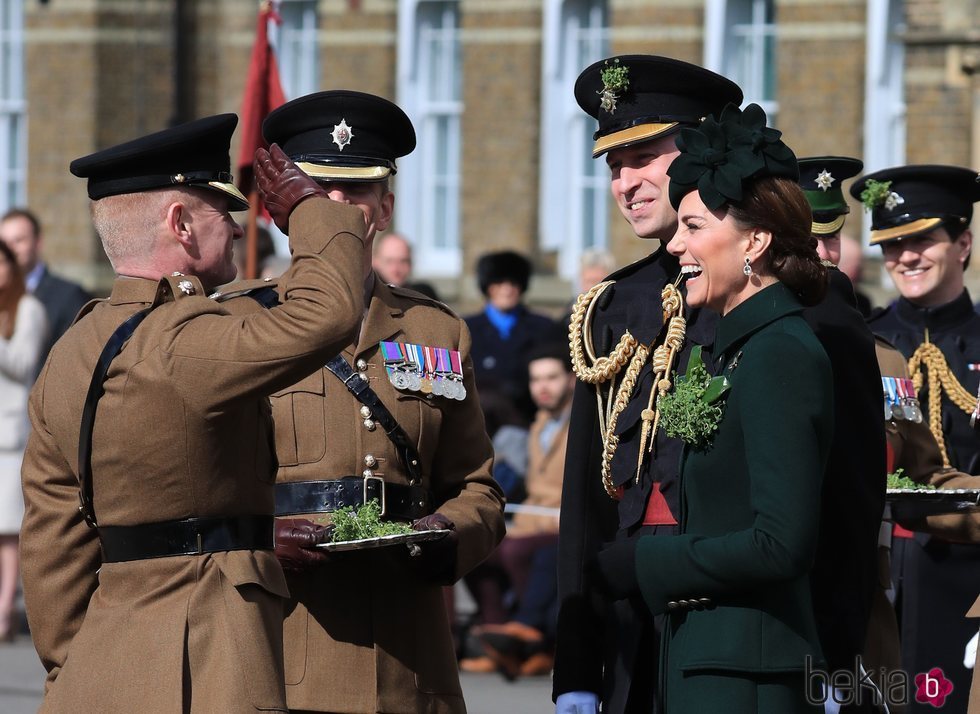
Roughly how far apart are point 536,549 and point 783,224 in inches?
246

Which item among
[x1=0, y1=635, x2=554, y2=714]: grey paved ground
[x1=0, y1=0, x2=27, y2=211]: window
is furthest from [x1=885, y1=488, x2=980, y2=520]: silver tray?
[x1=0, y1=0, x2=27, y2=211]: window

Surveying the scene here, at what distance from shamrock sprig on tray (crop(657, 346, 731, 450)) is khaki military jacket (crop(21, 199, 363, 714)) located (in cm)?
70

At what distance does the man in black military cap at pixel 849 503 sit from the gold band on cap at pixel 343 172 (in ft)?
4.16

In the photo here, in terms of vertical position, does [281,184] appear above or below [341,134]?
below

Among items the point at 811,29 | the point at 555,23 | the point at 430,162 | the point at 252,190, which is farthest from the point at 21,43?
the point at 252,190

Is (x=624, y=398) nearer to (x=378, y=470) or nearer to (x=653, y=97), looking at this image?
(x=378, y=470)

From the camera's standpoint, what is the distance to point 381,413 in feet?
15.3

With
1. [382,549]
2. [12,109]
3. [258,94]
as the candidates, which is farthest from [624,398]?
[12,109]

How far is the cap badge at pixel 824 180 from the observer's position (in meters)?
5.62

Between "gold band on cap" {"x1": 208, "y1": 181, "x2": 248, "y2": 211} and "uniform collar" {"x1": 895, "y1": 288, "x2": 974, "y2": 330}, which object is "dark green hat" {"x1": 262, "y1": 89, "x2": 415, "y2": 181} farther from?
"uniform collar" {"x1": 895, "y1": 288, "x2": 974, "y2": 330}

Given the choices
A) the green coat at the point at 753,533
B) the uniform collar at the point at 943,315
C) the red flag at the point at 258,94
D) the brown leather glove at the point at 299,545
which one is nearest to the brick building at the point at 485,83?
the red flag at the point at 258,94

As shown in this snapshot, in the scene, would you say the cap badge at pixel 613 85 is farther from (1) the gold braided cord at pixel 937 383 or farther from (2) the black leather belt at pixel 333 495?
(1) the gold braided cord at pixel 937 383

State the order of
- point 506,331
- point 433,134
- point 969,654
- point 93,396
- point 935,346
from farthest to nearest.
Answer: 1. point 433,134
2. point 506,331
3. point 935,346
4. point 969,654
5. point 93,396

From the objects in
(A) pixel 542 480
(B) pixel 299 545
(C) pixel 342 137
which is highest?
(C) pixel 342 137
